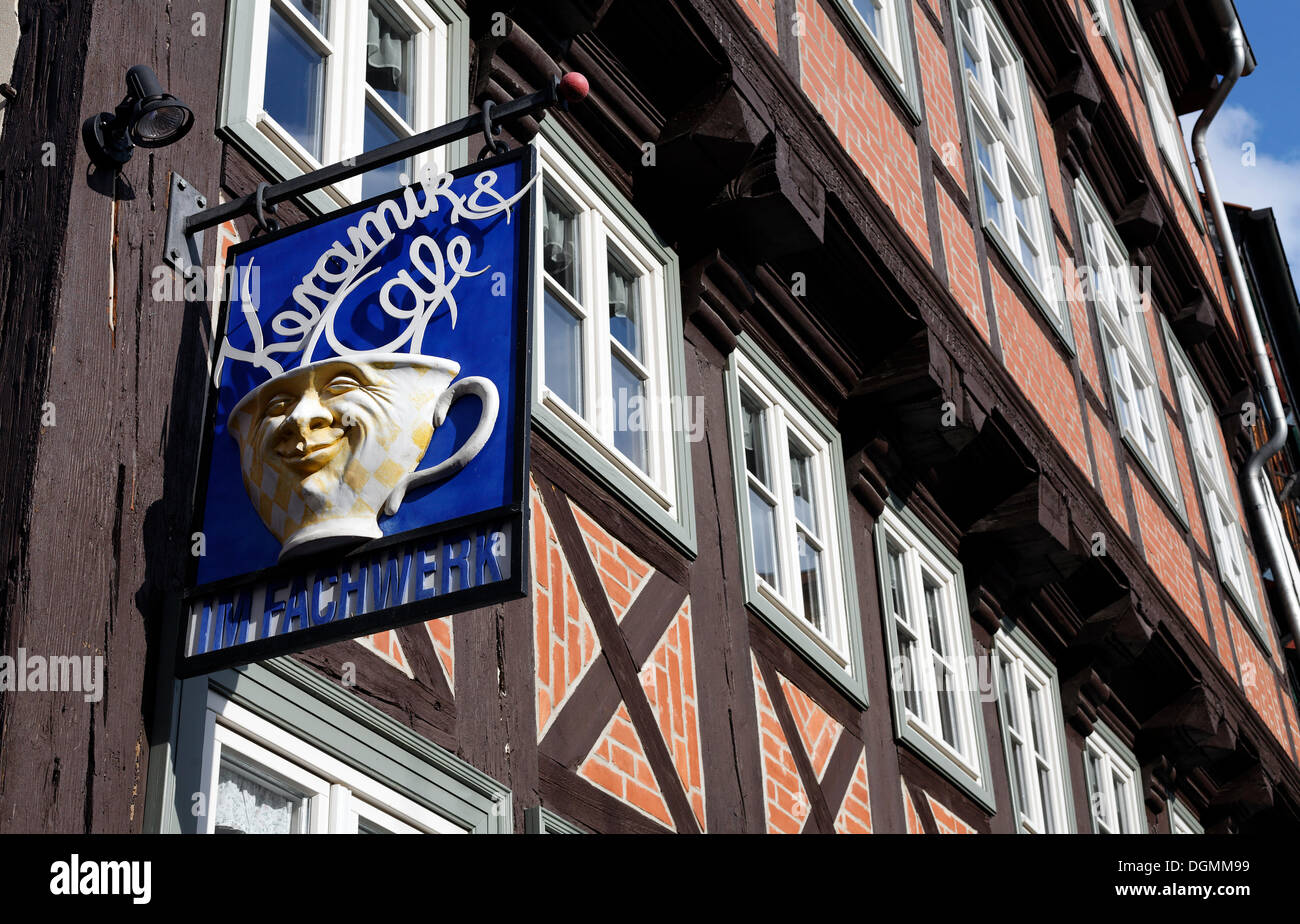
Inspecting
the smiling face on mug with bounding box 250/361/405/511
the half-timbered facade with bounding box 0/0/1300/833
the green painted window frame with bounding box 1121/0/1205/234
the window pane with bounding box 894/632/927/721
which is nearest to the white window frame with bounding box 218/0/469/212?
the half-timbered facade with bounding box 0/0/1300/833

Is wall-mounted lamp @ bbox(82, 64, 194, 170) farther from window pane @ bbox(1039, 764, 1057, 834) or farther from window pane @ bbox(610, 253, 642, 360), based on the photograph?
window pane @ bbox(1039, 764, 1057, 834)

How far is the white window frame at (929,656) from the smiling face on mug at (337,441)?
5175 millimetres

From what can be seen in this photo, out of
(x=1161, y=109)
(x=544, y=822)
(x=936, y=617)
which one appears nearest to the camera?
→ (x=544, y=822)

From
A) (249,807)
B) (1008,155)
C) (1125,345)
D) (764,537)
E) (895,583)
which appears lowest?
(249,807)

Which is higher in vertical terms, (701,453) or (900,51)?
(900,51)

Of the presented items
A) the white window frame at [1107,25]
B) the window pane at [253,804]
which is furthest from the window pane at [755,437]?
the white window frame at [1107,25]

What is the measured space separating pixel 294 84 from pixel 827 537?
4027mm

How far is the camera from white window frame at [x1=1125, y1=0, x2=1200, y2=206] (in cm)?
1931

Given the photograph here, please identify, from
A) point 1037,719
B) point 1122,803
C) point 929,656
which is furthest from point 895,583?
point 1122,803

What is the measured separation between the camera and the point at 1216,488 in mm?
17578

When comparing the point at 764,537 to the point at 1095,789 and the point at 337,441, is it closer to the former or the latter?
the point at 337,441

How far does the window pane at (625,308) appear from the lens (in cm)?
795
